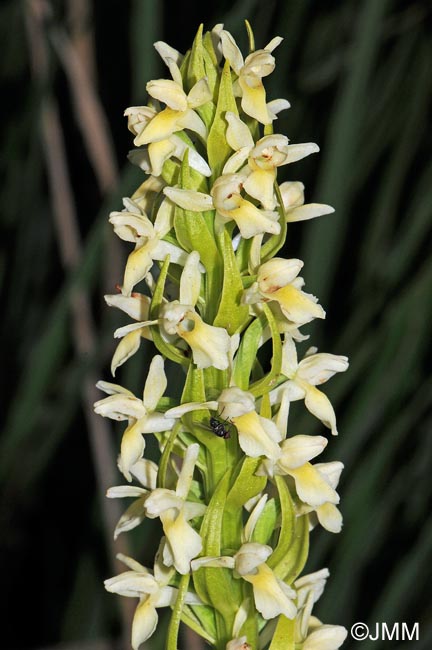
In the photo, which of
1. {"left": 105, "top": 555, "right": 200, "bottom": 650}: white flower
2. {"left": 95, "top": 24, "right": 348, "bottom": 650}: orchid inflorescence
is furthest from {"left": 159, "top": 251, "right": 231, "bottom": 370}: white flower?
{"left": 105, "top": 555, "right": 200, "bottom": 650}: white flower

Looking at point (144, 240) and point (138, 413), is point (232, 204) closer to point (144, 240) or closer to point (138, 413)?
point (144, 240)

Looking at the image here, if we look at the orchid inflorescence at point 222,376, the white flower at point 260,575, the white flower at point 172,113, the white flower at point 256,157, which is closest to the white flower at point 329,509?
the orchid inflorescence at point 222,376

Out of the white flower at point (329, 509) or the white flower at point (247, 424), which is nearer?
the white flower at point (247, 424)

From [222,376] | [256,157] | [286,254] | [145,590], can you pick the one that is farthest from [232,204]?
[286,254]

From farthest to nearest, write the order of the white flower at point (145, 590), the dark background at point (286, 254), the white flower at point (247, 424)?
1. the dark background at point (286, 254)
2. the white flower at point (145, 590)
3. the white flower at point (247, 424)

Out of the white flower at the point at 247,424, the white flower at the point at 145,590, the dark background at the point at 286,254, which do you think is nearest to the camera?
the white flower at the point at 247,424

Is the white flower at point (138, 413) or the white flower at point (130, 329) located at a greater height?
the white flower at point (130, 329)

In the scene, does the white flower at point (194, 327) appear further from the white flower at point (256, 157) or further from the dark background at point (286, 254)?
the dark background at point (286, 254)
